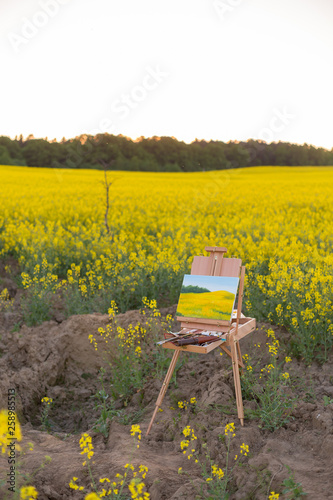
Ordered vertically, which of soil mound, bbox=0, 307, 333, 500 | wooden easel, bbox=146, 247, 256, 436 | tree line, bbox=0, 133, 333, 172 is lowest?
soil mound, bbox=0, 307, 333, 500

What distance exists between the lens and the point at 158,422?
14.5 ft

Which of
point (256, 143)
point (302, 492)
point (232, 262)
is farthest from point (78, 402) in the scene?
point (256, 143)

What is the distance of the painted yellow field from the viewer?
4.32m

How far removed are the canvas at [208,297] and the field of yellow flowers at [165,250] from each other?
54.0 inches

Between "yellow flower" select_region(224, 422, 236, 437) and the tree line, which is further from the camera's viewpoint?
the tree line

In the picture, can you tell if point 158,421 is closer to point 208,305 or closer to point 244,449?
point 244,449

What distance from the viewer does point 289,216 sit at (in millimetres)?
14141

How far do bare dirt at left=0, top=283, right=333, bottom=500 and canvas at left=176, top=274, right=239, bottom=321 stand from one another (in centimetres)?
83

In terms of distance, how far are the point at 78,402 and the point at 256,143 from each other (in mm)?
43860

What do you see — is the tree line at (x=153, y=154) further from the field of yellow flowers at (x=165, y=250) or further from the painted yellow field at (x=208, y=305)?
the painted yellow field at (x=208, y=305)

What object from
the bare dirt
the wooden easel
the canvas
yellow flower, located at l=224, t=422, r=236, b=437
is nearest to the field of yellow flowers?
the bare dirt

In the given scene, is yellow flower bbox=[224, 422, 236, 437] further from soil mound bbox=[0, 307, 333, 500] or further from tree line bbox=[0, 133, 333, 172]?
tree line bbox=[0, 133, 333, 172]

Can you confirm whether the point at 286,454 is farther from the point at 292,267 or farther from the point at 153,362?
the point at 292,267

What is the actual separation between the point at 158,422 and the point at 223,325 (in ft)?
3.76
